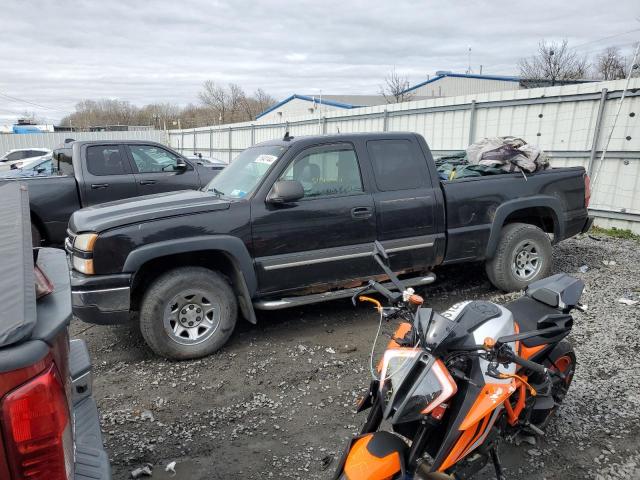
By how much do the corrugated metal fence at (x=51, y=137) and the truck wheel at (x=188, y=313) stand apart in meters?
27.9

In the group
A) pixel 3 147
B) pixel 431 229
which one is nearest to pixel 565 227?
pixel 431 229

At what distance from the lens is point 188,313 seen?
4188 millimetres

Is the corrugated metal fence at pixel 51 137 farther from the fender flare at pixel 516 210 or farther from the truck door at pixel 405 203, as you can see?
the fender flare at pixel 516 210

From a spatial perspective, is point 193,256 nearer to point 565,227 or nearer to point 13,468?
point 13,468

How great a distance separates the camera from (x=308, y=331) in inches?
190

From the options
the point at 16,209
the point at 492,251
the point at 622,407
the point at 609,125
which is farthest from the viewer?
the point at 609,125

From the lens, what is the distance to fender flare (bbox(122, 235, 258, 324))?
3.93 metres

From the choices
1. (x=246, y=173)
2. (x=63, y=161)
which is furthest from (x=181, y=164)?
(x=246, y=173)

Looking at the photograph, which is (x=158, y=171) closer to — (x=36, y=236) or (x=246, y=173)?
(x=36, y=236)

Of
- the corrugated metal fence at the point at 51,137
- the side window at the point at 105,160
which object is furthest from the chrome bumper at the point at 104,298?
the corrugated metal fence at the point at 51,137

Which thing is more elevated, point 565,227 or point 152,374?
point 565,227

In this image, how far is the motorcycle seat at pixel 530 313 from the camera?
2.73 metres

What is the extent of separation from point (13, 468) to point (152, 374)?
2810mm

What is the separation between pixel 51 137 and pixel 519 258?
33505 millimetres
